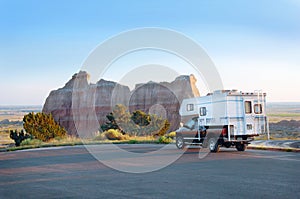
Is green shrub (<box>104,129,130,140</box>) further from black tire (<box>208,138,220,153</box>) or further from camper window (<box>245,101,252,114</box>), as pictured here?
camper window (<box>245,101,252,114</box>)

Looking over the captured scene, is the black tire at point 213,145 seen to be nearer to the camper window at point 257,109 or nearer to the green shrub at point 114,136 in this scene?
the camper window at point 257,109

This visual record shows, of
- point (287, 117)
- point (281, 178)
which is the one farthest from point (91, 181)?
point (287, 117)

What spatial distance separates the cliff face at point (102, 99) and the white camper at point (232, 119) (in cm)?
6050

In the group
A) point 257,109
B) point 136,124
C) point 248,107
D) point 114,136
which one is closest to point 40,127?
point 114,136

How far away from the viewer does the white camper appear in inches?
691

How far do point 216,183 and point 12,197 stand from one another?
5007 millimetres

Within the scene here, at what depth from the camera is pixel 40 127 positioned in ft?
136

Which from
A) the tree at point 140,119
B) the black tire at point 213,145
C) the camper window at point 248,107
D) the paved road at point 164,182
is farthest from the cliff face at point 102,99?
the paved road at point 164,182

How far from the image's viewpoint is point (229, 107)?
57.5 feet

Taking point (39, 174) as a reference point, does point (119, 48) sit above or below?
above

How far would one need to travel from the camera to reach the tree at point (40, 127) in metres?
40.9

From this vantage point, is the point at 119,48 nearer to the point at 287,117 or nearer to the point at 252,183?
the point at 252,183

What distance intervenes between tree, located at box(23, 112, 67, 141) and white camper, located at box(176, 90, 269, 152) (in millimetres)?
26829

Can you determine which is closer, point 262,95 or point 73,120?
point 262,95
